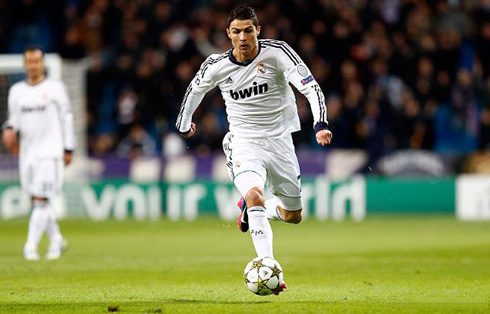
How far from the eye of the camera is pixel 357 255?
12047mm

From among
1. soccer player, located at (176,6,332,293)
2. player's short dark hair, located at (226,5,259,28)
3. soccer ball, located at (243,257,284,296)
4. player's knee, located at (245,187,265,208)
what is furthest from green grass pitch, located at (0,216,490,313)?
player's short dark hair, located at (226,5,259,28)

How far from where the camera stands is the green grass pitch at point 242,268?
714cm

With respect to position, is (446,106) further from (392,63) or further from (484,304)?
(484,304)

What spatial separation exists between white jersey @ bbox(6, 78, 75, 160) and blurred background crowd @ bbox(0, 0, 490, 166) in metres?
7.95

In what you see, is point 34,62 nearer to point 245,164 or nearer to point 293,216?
point 293,216

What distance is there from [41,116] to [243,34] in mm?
4838

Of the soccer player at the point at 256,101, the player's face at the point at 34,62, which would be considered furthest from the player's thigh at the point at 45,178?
the soccer player at the point at 256,101

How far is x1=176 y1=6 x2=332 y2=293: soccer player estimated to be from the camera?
7.82 meters

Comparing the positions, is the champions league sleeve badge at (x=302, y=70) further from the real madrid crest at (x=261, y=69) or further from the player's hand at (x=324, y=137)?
the player's hand at (x=324, y=137)

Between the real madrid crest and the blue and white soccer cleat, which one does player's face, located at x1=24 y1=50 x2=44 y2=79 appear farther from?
the real madrid crest

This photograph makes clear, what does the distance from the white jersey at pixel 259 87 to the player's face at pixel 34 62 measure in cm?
369

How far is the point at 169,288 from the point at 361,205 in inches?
446

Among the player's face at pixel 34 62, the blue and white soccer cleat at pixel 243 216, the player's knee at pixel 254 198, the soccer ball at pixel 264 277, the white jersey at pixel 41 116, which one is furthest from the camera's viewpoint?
the white jersey at pixel 41 116

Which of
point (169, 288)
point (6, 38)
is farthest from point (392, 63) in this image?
point (169, 288)
